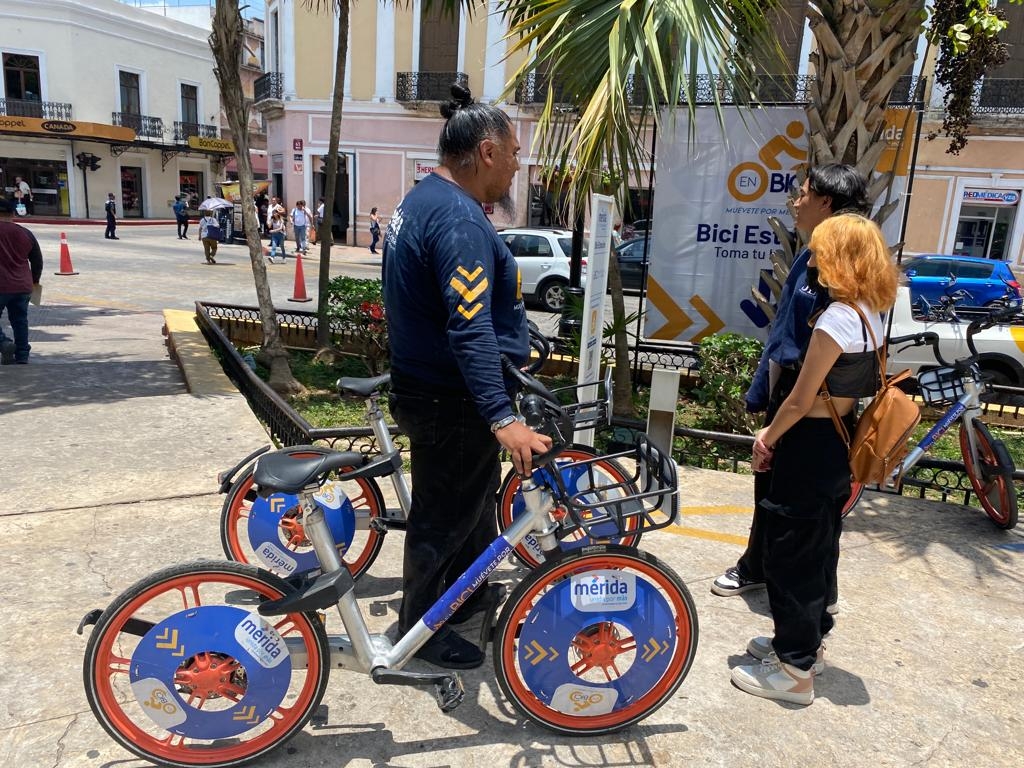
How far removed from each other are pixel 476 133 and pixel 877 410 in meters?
1.66

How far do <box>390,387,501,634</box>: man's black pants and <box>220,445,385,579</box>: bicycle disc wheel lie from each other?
49 cm

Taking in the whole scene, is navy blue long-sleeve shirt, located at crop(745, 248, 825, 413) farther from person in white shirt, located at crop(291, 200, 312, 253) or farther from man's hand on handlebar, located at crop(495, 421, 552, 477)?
person in white shirt, located at crop(291, 200, 312, 253)

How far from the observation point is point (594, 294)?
437cm

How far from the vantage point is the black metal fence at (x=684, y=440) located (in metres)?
4.73

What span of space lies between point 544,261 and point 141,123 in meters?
29.2

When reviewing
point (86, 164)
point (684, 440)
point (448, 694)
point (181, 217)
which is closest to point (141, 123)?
point (86, 164)

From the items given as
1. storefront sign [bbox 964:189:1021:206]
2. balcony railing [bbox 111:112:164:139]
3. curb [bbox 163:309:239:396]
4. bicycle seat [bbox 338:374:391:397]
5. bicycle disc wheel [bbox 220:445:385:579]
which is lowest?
curb [bbox 163:309:239:396]

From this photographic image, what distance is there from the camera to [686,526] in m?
4.32

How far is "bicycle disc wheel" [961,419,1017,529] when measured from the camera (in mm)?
4227

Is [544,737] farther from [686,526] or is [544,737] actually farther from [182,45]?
[182,45]

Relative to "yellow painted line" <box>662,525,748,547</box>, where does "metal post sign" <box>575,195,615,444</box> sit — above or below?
above

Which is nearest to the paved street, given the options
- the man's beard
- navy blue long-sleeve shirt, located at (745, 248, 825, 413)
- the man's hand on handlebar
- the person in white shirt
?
the man's hand on handlebar

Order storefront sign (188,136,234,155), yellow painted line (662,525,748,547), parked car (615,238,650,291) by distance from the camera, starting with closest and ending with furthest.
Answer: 1. yellow painted line (662,525,748,547)
2. parked car (615,238,650,291)
3. storefront sign (188,136,234,155)

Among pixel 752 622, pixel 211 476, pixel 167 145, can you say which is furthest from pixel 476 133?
pixel 167 145
